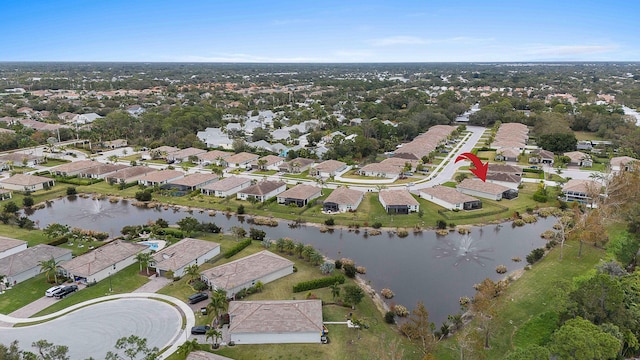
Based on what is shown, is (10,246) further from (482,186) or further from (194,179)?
(482,186)

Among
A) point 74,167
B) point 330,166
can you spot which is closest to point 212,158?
point 74,167

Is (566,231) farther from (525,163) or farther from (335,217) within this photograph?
(525,163)

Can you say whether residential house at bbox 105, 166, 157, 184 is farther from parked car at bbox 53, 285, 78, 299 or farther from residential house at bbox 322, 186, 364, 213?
parked car at bbox 53, 285, 78, 299

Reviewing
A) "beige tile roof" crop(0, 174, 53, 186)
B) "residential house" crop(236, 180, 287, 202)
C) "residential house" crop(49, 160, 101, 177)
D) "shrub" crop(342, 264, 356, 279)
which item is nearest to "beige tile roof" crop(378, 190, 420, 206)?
"residential house" crop(236, 180, 287, 202)

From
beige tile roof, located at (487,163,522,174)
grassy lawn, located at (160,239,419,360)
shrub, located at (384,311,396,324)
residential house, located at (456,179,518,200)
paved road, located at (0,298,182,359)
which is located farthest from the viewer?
beige tile roof, located at (487,163,522,174)

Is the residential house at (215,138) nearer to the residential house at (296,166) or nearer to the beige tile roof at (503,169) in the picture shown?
the residential house at (296,166)

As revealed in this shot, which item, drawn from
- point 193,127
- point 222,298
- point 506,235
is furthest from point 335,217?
point 193,127
